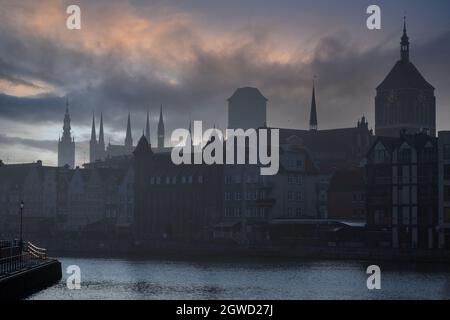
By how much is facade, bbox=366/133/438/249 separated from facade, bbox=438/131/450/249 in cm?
130

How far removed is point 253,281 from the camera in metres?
89.8

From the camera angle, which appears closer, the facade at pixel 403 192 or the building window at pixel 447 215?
the building window at pixel 447 215

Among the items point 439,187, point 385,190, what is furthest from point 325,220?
point 439,187

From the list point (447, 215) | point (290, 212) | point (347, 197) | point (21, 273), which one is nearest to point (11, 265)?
point (21, 273)

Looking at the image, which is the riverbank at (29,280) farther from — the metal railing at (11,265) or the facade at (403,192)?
the facade at (403,192)

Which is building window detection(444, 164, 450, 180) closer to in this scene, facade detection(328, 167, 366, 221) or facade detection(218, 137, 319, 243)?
facade detection(328, 167, 366, 221)

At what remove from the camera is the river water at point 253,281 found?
77125 mm

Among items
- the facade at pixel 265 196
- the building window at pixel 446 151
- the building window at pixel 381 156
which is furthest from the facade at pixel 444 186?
the facade at pixel 265 196

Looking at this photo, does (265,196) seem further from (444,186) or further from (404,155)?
(444,186)

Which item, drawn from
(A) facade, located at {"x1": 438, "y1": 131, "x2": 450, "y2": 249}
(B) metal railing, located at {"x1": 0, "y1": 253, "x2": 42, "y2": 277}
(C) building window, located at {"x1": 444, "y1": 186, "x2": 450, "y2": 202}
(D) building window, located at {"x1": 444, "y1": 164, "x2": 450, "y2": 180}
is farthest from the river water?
(D) building window, located at {"x1": 444, "y1": 164, "x2": 450, "y2": 180}

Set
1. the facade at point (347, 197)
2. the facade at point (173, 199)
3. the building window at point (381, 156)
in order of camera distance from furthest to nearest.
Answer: the facade at point (173, 199), the facade at point (347, 197), the building window at point (381, 156)

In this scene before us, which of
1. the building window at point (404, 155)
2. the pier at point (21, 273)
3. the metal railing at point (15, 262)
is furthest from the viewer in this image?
the building window at point (404, 155)

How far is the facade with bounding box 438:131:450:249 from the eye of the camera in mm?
120294

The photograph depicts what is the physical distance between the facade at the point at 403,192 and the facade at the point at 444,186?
130cm
